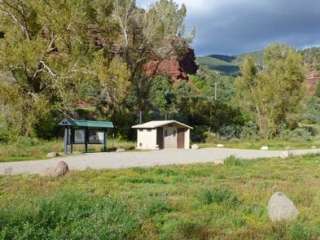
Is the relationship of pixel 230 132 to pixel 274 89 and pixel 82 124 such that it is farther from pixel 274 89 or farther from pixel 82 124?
pixel 82 124

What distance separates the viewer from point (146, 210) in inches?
303

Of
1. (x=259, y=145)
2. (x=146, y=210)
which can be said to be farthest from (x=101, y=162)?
(x=259, y=145)

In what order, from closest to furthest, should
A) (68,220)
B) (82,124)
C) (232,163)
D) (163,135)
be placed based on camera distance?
(68,220) < (232,163) < (82,124) < (163,135)

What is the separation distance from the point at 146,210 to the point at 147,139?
2785 centimetres

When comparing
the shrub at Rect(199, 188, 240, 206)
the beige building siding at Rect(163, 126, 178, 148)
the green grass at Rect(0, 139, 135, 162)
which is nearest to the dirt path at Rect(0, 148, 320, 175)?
the green grass at Rect(0, 139, 135, 162)

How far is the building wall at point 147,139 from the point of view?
35.0 meters

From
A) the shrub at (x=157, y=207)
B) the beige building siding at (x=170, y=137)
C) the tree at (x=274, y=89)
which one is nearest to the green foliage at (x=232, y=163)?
the shrub at (x=157, y=207)

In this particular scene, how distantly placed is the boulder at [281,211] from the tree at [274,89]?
4220cm

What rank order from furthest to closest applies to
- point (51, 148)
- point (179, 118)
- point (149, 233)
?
point (179, 118)
point (51, 148)
point (149, 233)

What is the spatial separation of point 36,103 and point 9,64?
3031 mm

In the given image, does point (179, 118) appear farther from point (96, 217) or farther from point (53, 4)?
point (96, 217)

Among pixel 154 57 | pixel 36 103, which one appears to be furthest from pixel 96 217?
pixel 154 57

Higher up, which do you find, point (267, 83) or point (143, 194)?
point (267, 83)

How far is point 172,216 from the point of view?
767 centimetres
